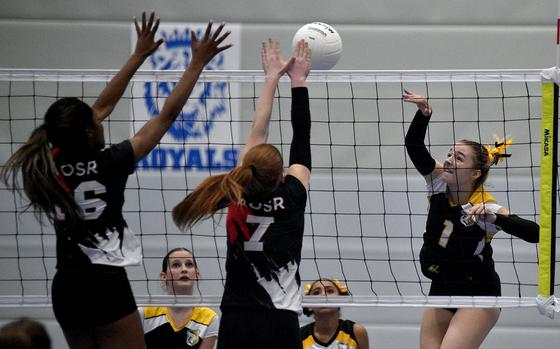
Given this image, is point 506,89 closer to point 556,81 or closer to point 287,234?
point 556,81

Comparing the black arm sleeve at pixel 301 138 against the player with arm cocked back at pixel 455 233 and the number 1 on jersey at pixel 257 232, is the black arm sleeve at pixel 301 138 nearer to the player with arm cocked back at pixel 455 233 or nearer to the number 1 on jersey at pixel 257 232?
the number 1 on jersey at pixel 257 232

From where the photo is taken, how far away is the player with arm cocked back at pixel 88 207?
4121 millimetres

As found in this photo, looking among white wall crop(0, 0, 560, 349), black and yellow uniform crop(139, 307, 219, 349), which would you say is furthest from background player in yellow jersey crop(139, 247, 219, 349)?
white wall crop(0, 0, 560, 349)

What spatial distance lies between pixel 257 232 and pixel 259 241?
0.13 ft

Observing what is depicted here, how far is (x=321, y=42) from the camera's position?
539 centimetres

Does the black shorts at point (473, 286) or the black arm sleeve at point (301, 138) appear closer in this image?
the black arm sleeve at point (301, 138)

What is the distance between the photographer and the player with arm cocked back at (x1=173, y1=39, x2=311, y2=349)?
4199 millimetres

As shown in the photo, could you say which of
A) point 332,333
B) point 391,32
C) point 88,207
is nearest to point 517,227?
point 332,333

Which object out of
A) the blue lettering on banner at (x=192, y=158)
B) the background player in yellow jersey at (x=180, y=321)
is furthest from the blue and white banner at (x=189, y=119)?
the background player in yellow jersey at (x=180, y=321)

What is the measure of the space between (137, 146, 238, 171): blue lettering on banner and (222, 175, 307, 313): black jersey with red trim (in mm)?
3215

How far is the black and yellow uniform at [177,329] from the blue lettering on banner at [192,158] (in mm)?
1577

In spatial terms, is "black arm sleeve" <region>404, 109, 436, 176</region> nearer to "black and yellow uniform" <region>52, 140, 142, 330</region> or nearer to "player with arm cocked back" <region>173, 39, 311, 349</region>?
"player with arm cocked back" <region>173, 39, 311, 349</region>

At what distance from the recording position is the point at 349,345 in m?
6.34

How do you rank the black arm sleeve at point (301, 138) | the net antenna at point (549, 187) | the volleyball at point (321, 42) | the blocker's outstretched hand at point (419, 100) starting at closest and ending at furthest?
the black arm sleeve at point (301, 138) < the net antenna at point (549, 187) < the volleyball at point (321, 42) < the blocker's outstretched hand at point (419, 100)
